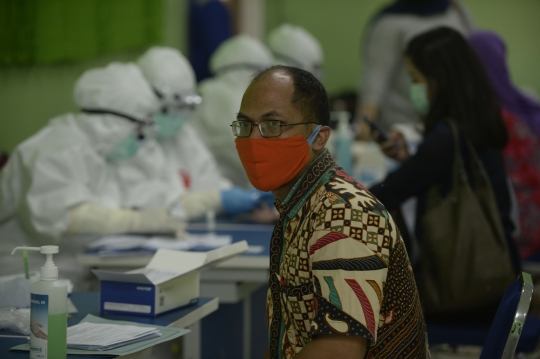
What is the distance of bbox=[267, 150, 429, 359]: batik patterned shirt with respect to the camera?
1.19 m

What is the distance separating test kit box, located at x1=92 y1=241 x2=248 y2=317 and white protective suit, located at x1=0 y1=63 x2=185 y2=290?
2.17 ft

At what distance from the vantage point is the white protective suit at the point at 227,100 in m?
4.04

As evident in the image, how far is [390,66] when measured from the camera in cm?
436

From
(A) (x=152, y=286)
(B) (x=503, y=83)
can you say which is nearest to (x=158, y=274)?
(A) (x=152, y=286)

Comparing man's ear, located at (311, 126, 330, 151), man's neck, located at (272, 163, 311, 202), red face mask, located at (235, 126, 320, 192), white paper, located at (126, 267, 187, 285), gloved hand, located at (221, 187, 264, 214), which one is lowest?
gloved hand, located at (221, 187, 264, 214)

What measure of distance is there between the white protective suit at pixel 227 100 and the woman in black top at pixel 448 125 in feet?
5.57

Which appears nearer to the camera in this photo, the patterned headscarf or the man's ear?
the man's ear

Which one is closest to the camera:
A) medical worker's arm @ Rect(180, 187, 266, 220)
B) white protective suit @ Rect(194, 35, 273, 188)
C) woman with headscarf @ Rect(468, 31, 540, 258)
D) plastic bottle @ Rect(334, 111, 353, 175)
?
medical worker's arm @ Rect(180, 187, 266, 220)

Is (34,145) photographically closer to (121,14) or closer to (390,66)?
(121,14)

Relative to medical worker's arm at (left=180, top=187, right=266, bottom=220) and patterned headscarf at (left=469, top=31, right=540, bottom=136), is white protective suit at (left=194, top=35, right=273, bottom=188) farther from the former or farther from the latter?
patterned headscarf at (left=469, top=31, right=540, bottom=136)

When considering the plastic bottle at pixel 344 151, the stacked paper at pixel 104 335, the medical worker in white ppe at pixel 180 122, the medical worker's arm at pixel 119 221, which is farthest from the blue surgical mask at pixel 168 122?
the stacked paper at pixel 104 335

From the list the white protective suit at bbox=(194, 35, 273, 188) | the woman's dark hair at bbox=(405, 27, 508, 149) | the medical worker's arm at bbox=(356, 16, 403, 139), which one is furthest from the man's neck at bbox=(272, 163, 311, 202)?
the medical worker's arm at bbox=(356, 16, 403, 139)

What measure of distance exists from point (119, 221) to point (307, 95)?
147 cm

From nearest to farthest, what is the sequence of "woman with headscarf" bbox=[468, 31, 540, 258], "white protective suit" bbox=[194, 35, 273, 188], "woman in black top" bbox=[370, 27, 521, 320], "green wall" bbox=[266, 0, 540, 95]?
"woman in black top" bbox=[370, 27, 521, 320] → "woman with headscarf" bbox=[468, 31, 540, 258] → "white protective suit" bbox=[194, 35, 273, 188] → "green wall" bbox=[266, 0, 540, 95]
